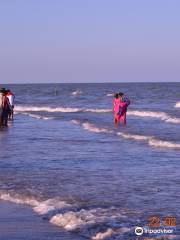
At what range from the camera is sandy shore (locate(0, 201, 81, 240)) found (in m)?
6.68

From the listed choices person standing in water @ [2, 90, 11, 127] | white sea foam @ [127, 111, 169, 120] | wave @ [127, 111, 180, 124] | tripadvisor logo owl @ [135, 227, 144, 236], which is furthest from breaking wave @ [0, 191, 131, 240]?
white sea foam @ [127, 111, 169, 120]

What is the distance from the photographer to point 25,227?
7.09 metres

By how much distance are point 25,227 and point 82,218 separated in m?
0.77

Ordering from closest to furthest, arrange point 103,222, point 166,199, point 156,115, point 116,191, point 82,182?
point 103,222 < point 166,199 < point 116,191 < point 82,182 < point 156,115

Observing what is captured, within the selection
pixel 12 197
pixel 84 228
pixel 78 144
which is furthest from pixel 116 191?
pixel 78 144

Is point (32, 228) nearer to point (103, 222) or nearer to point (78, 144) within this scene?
point (103, 222)

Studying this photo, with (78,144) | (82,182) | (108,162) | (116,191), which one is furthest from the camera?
(78,144)

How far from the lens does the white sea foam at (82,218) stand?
7145mm

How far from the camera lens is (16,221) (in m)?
7.36

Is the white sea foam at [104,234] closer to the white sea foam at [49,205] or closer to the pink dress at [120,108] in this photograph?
the white sea foam at [49,205]

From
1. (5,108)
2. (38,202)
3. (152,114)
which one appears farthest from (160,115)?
(38,202)

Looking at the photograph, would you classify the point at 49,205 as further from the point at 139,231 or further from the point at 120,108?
the point at 120,108

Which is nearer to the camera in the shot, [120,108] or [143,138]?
[143,138]

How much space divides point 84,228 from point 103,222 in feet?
0.98
